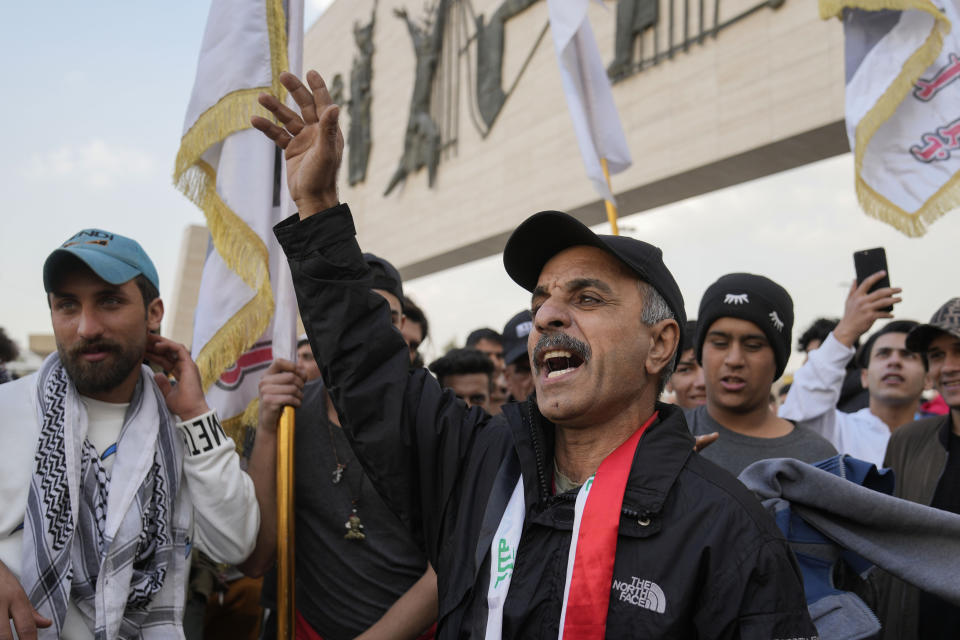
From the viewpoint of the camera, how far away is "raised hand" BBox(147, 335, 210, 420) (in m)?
2.17

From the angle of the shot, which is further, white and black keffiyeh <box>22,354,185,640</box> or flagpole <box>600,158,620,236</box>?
flagpole <box>600,158,620,236</box>

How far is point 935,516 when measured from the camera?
66.4 inches

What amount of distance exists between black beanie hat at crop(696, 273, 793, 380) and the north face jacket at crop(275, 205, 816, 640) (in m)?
1.00

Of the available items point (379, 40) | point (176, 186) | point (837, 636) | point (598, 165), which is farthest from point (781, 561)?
point (379, 40)

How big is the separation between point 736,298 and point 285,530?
64.3 inches

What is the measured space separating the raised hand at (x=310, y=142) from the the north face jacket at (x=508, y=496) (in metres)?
0.07

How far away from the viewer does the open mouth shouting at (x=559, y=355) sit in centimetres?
164

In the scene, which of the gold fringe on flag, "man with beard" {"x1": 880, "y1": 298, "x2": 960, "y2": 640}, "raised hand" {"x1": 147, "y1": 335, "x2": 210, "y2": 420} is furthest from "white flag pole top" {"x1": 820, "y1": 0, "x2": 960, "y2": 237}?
"raised hand" {"x1": 147, "y1": 335, "x2": 210, "y2": 420}

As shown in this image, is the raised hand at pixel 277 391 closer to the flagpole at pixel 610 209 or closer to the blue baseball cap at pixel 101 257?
the blue baseball cap at pixel 101 257

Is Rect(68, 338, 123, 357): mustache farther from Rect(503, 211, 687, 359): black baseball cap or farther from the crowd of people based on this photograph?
Rect(503, 211, 687, 359): black baseball cap

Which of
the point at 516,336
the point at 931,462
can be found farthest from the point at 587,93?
the point at 931,462

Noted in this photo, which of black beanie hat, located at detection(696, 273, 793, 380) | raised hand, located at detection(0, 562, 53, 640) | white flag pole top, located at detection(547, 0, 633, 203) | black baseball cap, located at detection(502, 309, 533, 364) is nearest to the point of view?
raised hand, located at detection(0, 562, 53, 640)

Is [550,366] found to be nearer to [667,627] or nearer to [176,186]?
[667,627]

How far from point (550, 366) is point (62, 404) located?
49.1 inches
